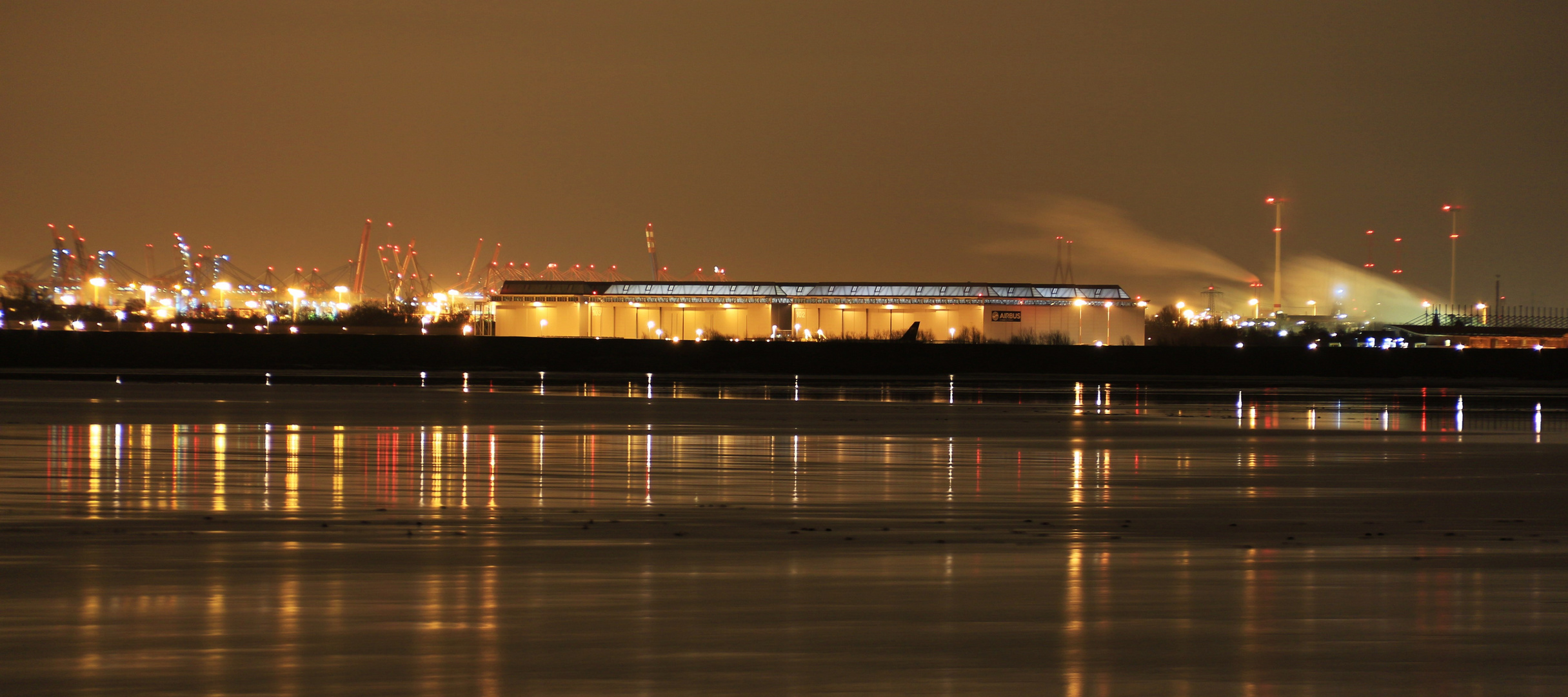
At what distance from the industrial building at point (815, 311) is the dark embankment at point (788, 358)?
39385mm

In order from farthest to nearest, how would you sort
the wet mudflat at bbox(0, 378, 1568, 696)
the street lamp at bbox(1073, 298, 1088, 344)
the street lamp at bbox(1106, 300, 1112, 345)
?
the street lamp at bbox(1073, 298, 1088, 344), the street lamp at bbox(1106, 300, 1112, 345), the wet mudflat at bbox(0, 378, 1568, 696)

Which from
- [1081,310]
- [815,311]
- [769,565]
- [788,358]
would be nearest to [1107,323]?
[1081,310]

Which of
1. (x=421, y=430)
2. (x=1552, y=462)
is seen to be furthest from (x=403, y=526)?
(x=1552, y=462)

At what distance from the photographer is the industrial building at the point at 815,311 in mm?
106688

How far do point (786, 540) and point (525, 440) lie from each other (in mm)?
11738

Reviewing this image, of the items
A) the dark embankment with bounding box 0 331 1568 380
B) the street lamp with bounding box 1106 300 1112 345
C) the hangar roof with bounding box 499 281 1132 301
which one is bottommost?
the dark embankment with bounding box 0 331 1568 380

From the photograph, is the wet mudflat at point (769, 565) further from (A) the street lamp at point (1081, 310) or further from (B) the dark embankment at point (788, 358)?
(A) the street lamp at point (1081, 310)

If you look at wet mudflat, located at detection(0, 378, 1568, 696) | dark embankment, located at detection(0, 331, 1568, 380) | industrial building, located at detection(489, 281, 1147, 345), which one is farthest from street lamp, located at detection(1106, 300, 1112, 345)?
wet mudflat, located at detection(0, 378, 1568, 696)

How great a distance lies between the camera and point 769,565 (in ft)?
35.4

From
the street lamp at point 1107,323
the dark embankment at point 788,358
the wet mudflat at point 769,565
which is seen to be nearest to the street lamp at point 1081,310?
the street lamp at point 1107,323

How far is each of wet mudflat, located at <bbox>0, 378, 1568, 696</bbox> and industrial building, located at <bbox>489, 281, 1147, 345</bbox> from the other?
273 feet

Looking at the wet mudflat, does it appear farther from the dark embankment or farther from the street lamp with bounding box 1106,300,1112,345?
the street lamp with bounding box 1106,300,1112,345

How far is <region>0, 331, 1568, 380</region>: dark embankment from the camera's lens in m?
60.7

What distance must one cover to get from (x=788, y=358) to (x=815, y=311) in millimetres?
45940
